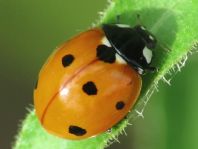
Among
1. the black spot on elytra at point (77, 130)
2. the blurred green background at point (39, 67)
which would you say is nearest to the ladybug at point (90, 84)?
the black spot on elytra at point (77, 130)

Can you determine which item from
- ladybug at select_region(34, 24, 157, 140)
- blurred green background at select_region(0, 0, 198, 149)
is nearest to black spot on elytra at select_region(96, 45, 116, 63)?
ladybug at select_region(34, 24, 157, 140)

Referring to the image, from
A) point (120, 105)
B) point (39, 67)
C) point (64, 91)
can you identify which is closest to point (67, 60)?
point (64, 91)

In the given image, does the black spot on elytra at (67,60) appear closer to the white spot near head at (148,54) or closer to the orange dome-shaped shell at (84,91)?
the orange dome-shaped shell at (84,91)

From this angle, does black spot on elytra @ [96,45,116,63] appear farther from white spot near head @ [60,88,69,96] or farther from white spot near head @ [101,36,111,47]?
white spot near head @ [60,88,69,96]

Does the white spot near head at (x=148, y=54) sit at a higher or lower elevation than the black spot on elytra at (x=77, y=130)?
higher

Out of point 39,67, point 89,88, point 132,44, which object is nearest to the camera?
point 89,88

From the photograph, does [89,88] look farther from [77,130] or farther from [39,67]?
[39,67]
